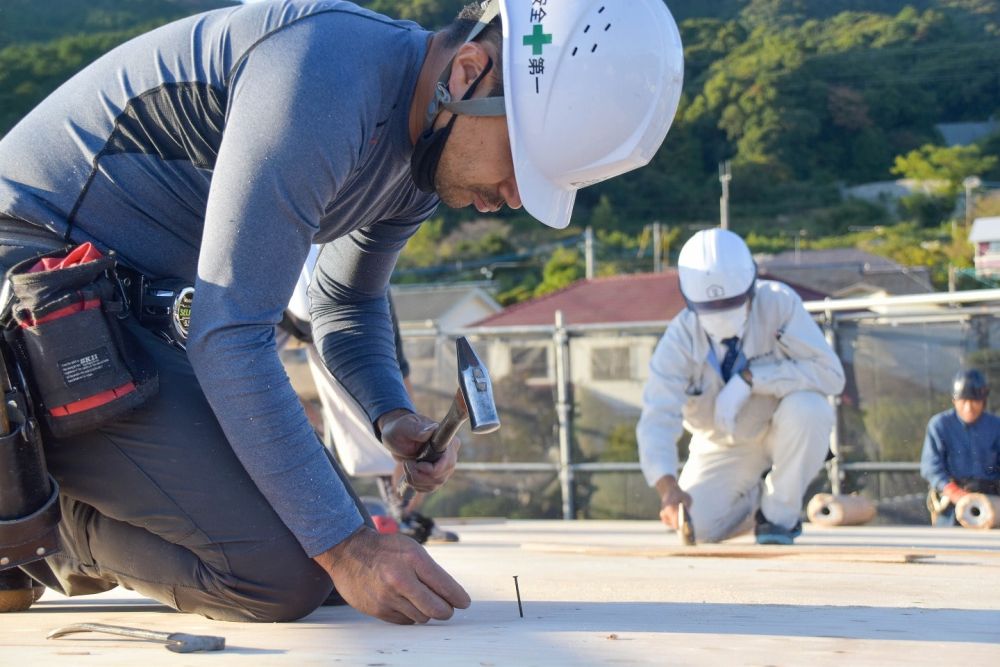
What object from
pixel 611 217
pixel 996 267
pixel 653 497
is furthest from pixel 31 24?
pixel 996 267

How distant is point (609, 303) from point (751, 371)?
2274 centimetres

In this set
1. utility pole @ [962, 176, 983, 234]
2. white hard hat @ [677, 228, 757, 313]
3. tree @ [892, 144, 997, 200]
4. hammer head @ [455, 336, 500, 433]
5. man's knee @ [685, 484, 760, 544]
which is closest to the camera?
hammer head @ [455, 336, 500, 433]

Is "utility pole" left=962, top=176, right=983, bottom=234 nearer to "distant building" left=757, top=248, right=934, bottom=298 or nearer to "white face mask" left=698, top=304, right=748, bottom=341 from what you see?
"distant building" left=757, top=248, right=934, bottom=298

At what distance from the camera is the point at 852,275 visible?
Result: 4400 cm

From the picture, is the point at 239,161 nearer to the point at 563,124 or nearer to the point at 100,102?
the point at 100,102

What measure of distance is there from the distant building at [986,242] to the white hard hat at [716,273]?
4901 cm

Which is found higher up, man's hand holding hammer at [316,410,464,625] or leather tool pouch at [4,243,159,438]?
leather tool pouch at [4,243,159,438]

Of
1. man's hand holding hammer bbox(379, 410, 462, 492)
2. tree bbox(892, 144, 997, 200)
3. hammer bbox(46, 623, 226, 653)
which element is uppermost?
tree bbox(892, 144, 997, 200)

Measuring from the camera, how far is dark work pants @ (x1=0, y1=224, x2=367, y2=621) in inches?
85.9

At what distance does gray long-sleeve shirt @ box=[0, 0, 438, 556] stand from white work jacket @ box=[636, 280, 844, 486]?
324 centimetres

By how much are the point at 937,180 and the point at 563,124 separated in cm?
6155

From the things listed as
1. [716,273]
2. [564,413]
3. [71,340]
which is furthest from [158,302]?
[564,413]

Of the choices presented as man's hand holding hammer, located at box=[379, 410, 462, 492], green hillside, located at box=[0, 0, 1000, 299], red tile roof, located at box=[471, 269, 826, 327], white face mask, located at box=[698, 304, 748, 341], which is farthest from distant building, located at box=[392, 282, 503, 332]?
man's hand holding hammer, located at box=[379, 410, 462, 492]

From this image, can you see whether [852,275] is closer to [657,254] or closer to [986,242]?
[657,254]
